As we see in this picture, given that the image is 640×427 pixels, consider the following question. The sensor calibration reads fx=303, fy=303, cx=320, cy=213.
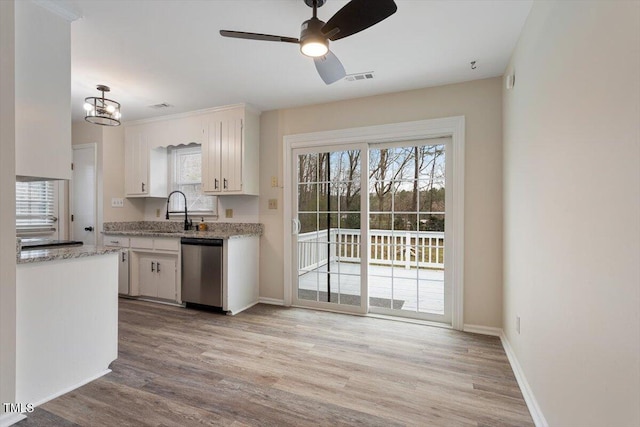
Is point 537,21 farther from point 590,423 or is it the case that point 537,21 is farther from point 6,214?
point 6,214

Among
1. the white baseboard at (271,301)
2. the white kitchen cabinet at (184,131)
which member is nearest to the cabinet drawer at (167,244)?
the white baseboard at (271,301)

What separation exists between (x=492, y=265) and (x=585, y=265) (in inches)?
75.8

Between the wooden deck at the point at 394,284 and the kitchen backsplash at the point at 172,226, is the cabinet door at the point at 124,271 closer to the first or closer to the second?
the kitchen backsplash at the point at 172,226

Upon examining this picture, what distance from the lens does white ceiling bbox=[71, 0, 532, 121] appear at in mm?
2047

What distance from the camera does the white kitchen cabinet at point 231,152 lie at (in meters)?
3.89

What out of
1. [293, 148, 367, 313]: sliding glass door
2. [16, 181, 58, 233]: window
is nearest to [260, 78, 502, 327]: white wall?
[293, 148, 367, 313]: sliding glass door

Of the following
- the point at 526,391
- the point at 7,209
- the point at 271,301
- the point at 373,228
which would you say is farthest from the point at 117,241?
the point at 526,391

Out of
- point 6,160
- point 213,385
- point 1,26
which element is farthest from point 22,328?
point 1,26

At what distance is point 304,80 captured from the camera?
10.3 ft

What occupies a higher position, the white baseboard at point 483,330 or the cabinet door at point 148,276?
the cabinet door at point 148,276

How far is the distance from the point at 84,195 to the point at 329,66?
4481 mm

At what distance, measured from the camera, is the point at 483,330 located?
306cm

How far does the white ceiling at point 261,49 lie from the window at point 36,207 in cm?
181

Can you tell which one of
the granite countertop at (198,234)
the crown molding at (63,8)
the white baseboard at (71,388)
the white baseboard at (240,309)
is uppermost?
the crown molding at (63,8)
